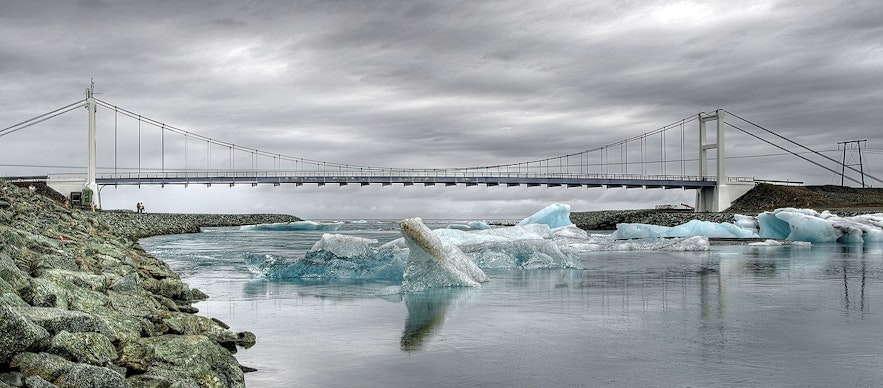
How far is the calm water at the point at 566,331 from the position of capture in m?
5.47

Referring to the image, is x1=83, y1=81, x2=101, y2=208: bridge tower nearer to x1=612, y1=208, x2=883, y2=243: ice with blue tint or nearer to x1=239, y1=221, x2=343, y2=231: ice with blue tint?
x1=239, y1=221, x2=343, y2=231: ice with blue tint

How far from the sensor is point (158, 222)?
44375 mm

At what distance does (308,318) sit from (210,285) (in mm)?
4534

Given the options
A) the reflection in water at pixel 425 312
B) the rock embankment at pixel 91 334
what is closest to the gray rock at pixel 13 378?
the rock embankment at pixel 91 334

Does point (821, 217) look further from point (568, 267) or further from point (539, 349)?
point (539, 349)

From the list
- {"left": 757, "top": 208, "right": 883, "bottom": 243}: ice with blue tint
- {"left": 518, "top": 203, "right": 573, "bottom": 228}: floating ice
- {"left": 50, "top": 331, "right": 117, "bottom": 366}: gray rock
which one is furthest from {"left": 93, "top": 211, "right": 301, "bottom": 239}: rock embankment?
{"left": 757, "top": 208, "right": 883, "bottom": 243}: ice with blue tint

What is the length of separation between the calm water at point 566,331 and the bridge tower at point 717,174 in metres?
53.5

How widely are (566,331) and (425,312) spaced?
2178mm

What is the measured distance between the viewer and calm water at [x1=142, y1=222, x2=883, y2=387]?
547cm

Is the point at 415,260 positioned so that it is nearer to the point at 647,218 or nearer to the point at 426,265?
the point at 426,265

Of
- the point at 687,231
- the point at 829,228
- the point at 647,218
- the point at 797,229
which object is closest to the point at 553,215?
the point at 687,231

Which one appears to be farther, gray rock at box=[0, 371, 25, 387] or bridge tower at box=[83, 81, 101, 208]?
bridge tower at box=[83, 81, 101, 208]

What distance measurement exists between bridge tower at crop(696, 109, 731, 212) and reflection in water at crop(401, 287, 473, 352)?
58059 mm

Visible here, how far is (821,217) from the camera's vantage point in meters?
30.9
